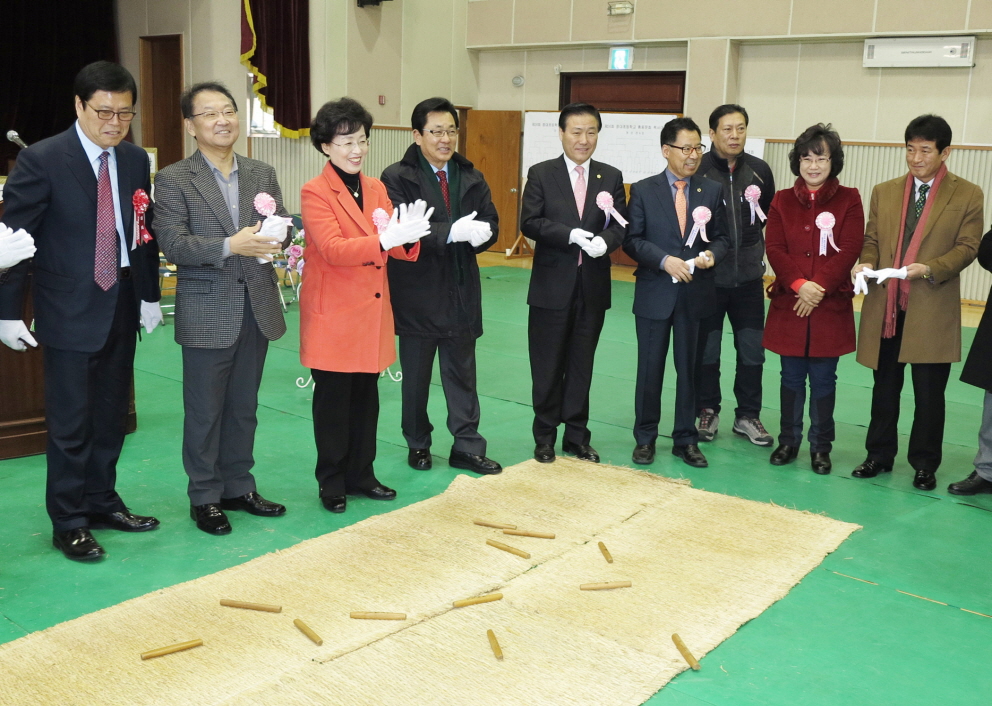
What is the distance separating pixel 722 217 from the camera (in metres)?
4.37

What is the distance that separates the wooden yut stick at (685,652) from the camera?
2.61 metres

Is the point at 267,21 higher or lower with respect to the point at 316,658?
higher

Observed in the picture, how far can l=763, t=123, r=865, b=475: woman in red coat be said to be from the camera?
4.19m

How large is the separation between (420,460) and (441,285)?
81 cm

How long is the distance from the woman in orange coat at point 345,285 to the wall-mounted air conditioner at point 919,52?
758 cm

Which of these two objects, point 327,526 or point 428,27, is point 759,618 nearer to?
point 327,526

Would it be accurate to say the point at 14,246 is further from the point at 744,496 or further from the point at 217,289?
the point at 744,496

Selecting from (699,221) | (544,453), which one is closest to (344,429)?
(544,453)

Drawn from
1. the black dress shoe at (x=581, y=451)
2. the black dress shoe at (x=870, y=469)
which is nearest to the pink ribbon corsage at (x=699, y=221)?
the black dress shoe at (x=581, y=451)

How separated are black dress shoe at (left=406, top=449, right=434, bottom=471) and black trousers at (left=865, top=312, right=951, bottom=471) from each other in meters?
2.04

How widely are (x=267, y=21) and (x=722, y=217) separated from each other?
26.2 feet

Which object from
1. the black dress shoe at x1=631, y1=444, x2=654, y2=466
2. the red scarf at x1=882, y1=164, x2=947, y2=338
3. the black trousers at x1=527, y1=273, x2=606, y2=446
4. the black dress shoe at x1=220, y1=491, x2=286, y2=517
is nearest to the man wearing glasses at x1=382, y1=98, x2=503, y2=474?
the black trousers at x1=527, y1=273, x2=606, y2=446

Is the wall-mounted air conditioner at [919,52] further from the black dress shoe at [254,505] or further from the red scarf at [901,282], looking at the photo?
the black dress shoe at [254,505]

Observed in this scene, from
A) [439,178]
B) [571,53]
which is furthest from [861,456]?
[571,53]
